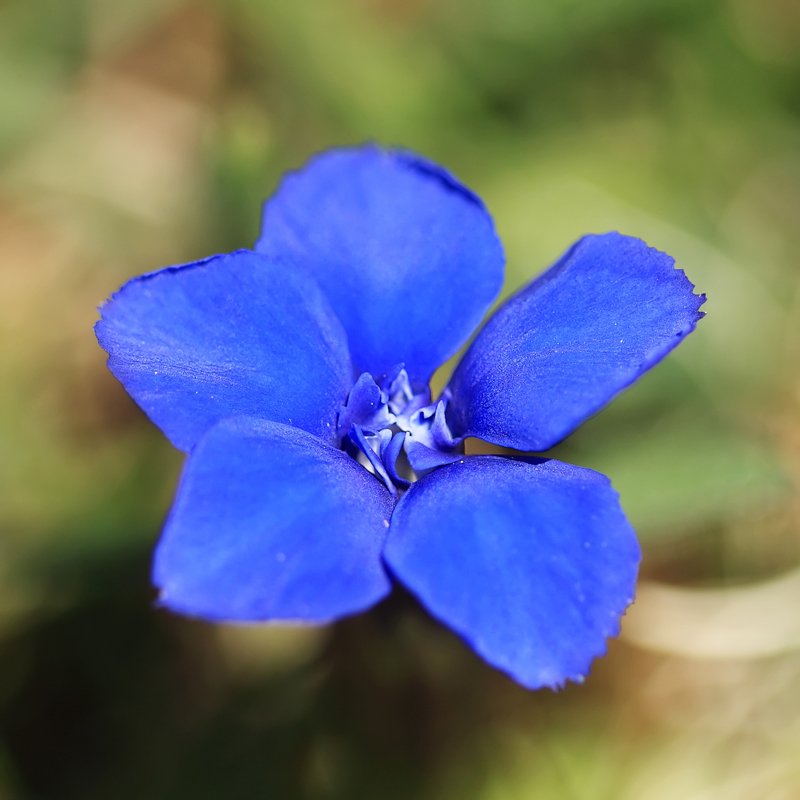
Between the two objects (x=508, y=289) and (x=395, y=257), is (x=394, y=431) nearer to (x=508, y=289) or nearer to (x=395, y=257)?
(x=395, y=257)

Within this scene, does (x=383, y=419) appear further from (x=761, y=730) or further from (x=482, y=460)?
(x=761, y=730)

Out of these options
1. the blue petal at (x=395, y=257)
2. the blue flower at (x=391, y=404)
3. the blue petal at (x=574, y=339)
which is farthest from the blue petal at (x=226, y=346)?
the blue petal at (x=574, y=339)

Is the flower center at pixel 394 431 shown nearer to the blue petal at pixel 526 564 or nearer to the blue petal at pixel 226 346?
the blue petal at pixel 226 346

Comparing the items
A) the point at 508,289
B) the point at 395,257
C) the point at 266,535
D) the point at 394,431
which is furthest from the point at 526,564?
the point at 508,289

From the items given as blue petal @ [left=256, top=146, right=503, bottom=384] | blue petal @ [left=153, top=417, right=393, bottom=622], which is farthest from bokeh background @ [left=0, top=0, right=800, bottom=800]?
blue petal @ [left=153, top=417, right=393, bottom=622]

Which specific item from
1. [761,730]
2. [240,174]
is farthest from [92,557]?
[761,730]

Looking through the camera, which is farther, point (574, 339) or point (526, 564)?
point (574, 339)
